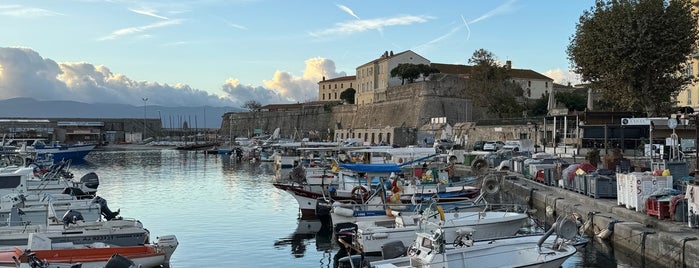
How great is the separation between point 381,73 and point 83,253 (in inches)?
3216

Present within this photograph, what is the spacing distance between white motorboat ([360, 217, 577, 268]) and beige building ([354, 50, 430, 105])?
7346cm

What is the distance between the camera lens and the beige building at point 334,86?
121 meters

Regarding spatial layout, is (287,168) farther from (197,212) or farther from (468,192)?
(468,192)

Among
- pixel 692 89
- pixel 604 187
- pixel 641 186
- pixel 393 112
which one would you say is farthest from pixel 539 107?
pixel 641 186

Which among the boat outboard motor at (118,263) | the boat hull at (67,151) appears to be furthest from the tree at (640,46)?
the boat hull at (67,151)

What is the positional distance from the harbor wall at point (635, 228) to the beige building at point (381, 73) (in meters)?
65.6

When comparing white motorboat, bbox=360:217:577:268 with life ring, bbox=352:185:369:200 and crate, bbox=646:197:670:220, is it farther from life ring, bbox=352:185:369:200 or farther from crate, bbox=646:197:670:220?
life ring, bbox=352:185:369:200

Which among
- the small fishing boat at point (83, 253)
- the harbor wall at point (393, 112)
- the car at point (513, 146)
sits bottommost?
the small fishing boat at point (83, 253)

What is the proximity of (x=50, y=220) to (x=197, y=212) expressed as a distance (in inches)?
→ 414

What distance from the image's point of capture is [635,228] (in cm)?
1373

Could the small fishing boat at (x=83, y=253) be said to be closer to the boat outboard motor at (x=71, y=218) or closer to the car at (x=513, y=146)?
the boat outboard motor at (x=71, y=218)

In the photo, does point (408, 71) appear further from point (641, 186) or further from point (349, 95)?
point (641, 186)

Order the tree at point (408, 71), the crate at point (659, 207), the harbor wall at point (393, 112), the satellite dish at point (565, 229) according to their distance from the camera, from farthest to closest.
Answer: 1. the tree at point (408, 71)
2. the harbor wall at point (393, 112)
3. the crate at point (659, 207)
4. the satellite dish at point (565, 229)

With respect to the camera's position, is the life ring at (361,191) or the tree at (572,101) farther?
the tree at (572,101)
